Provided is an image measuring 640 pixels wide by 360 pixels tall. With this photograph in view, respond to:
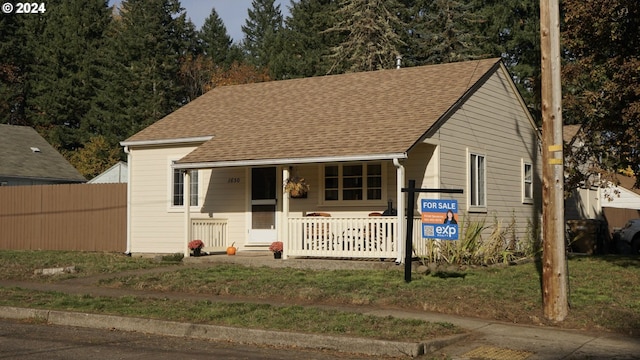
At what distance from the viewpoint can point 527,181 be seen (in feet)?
74.8

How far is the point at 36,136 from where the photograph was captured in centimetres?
4022

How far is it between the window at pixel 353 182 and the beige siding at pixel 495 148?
5.59 feet

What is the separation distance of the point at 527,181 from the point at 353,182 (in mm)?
6292

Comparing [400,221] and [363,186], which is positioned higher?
[363,186]

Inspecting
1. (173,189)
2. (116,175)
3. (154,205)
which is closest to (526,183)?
(173,189)

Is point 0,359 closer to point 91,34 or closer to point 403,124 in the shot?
point 403,124

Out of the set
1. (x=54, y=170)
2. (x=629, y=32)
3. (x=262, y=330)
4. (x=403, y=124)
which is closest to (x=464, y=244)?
(x=403, y=124)

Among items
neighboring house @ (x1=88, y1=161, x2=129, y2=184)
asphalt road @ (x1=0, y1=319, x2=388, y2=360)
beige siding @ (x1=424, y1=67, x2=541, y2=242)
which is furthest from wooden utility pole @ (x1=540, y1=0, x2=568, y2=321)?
neighboring house @ (x1=88, y1=161, x2=129, y2=184)

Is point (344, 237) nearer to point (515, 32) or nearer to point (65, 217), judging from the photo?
point (65, 217)

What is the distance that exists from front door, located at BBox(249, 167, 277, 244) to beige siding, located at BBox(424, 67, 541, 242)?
472 centimetres

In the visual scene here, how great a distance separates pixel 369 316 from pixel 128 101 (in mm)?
39771

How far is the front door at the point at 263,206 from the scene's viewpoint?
20.5m

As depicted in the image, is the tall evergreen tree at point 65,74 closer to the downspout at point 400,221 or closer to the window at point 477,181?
the window at point 477,181

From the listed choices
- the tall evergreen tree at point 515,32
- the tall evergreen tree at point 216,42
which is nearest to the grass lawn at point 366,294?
the tall evergreen tree at point 515,32
